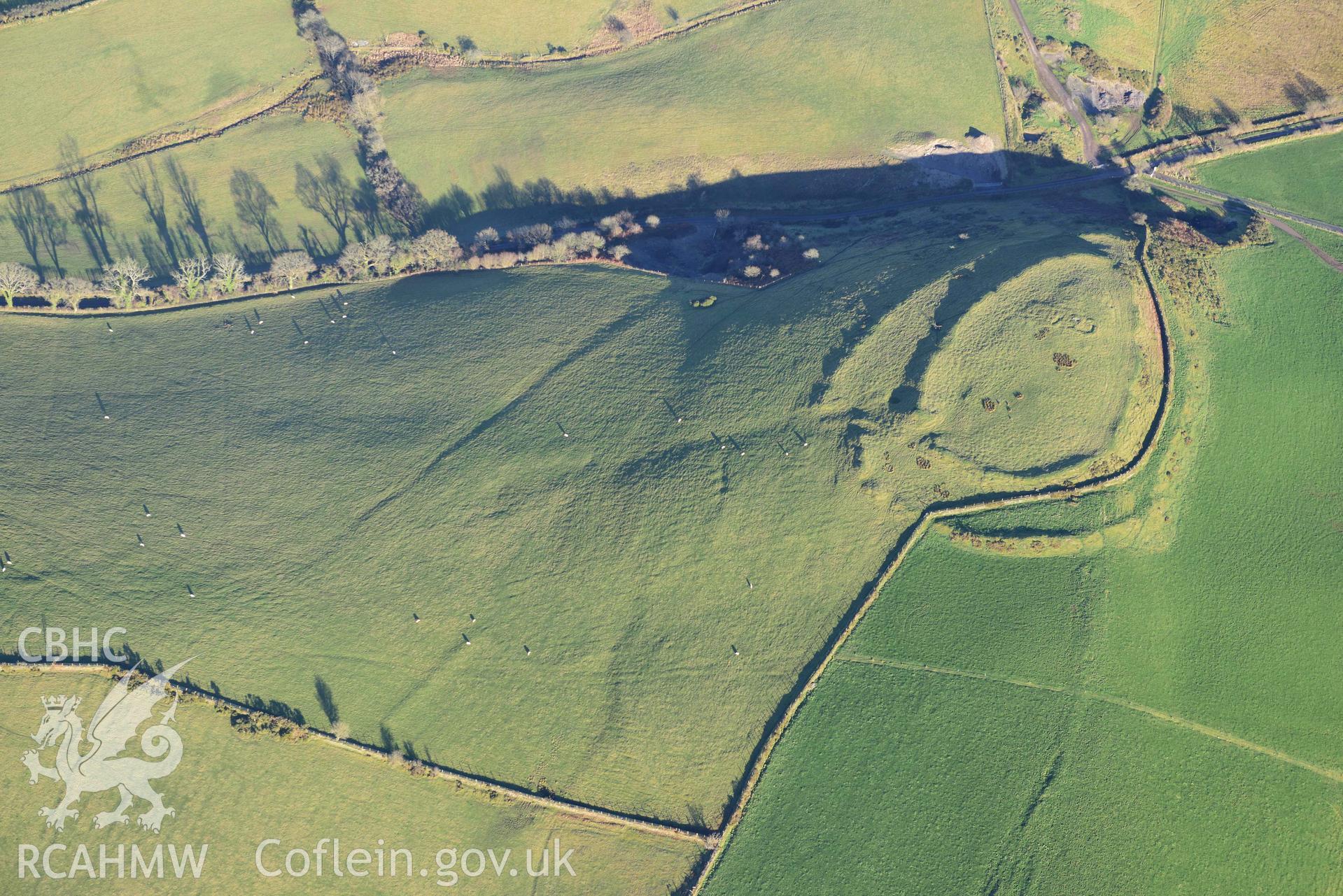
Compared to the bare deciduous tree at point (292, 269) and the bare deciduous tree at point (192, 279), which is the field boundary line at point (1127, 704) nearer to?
the bare deciduous tree at point (292, 269)

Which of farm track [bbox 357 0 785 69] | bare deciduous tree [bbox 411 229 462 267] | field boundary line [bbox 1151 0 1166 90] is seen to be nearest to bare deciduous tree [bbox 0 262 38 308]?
bare deciduous tree [bbox 411 229 462 267]

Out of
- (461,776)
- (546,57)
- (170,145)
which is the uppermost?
(170,145)

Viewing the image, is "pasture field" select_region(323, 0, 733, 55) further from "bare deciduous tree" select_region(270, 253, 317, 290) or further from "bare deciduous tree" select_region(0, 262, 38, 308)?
"bare deciduous tree" select_region(0, 262, 38, 308)

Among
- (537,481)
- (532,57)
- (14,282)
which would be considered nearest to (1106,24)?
(532,57)

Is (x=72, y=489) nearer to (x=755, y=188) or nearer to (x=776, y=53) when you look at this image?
(x=755, y=188)

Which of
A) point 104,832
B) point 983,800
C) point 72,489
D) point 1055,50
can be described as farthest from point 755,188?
point 104,832

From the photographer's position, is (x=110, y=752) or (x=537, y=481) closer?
(x=110, y=752)

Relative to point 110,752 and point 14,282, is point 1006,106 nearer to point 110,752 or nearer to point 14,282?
point 110,752
